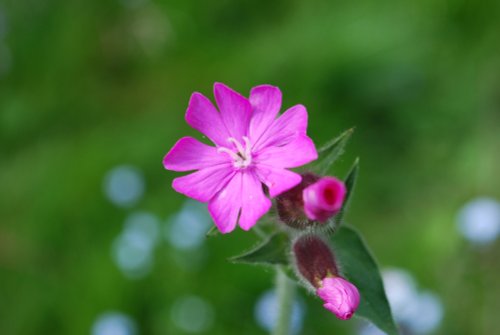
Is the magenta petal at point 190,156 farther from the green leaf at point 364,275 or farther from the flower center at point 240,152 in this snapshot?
the green leaf at point 364,275

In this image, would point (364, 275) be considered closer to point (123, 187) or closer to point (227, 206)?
point (227, 206)

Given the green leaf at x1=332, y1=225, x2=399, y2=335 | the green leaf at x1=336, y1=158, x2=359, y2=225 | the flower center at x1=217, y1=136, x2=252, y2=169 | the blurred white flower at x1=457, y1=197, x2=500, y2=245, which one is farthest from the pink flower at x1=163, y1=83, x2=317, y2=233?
the blurred white flower at x1=457, y1=197, x2=500, y2=245

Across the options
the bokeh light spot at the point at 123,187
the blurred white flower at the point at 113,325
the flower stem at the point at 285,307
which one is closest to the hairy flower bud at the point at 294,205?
the flower stem at the point at 285,307

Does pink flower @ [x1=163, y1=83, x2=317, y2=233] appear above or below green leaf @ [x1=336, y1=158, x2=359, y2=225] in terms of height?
above

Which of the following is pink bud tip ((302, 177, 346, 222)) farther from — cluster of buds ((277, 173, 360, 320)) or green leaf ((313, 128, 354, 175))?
green leaf ((313, 128, 354, 175))

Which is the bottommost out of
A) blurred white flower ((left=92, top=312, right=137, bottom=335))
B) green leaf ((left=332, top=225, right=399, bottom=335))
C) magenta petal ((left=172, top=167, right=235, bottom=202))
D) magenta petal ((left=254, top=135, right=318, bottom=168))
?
blurred white flower ((left=92, top=312, right=137, bottom=335))

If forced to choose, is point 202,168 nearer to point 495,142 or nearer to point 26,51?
point 495,142

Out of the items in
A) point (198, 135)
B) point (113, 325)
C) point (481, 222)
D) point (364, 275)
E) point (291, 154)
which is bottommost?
point (113, 325)

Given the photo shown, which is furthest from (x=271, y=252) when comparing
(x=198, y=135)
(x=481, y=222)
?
(x=198, y=135)
